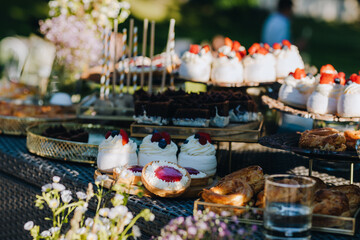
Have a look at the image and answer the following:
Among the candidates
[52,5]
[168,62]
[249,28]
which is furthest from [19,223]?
[249,28]

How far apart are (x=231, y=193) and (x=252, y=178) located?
16 cm

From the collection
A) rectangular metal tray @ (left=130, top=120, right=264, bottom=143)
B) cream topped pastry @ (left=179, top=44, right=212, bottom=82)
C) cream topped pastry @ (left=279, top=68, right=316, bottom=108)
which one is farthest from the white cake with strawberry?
cream topped pastry @ (left=179, top=44, right=212, bottom=82)

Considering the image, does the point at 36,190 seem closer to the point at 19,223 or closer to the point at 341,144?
the point at 19,223

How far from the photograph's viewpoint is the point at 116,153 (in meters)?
2.30

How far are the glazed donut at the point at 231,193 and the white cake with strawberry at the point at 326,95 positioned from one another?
746mm

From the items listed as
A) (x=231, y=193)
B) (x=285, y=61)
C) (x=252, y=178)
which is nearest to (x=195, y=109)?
(x=252, y=178)

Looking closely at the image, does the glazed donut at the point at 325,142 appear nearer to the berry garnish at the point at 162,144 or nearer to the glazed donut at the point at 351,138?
the glazed donut at the point at 351,138

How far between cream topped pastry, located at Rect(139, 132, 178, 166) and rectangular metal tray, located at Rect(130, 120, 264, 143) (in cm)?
21

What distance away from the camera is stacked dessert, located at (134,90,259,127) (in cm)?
253

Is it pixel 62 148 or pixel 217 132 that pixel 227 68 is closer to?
pixel 217 132

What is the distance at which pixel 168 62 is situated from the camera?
3500 mm

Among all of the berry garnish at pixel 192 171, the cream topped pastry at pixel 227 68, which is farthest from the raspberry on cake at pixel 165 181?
the cream topped pastry at pixel 227 68

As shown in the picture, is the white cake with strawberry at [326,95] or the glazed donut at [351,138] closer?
the glazed donut at [351,138]

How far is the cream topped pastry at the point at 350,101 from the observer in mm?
2328
